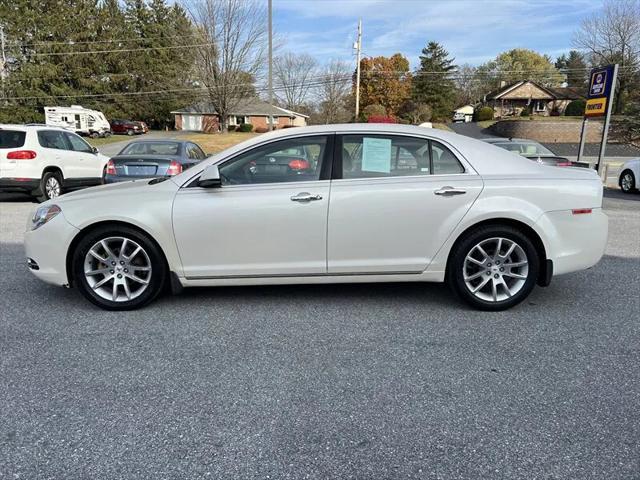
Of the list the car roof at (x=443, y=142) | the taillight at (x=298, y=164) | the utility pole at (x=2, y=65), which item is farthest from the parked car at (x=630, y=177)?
the utility pole at (x=2, y=65)

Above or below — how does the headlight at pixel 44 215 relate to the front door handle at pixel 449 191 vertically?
below

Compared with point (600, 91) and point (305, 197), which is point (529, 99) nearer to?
point (600, 91)

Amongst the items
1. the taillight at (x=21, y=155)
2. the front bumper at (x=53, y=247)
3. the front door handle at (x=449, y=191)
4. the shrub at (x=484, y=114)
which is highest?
the shrub at (x=484, y=114)

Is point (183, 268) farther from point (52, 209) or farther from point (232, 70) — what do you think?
point (232, 70)

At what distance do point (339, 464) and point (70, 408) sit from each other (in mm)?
1567

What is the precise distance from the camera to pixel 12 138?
391 inches

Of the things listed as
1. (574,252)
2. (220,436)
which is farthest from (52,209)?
(574,252)

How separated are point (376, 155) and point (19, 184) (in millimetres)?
8828

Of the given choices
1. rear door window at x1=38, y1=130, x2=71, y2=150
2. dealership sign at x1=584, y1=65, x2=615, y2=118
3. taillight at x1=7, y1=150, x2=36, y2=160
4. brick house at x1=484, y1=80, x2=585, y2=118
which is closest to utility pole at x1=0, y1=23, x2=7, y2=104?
rear door window at x1=38, y1=130, x2=71, y2=150

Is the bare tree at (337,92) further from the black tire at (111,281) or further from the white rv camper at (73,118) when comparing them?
the black tire at (111,281)

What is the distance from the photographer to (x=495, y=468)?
224cm

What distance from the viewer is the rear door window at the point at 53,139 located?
10398mm

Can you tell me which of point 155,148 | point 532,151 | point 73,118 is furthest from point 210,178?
point 73,118

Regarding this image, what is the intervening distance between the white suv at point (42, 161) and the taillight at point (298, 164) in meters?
8.21
